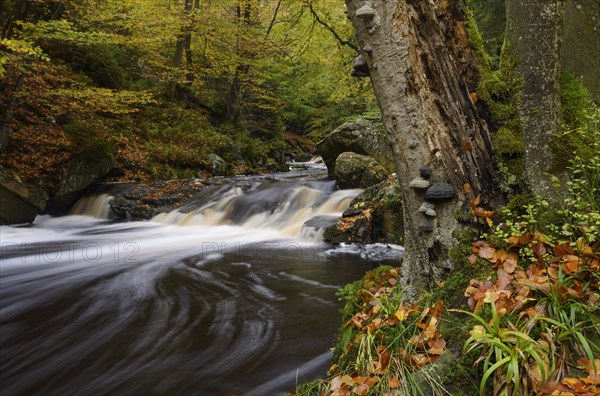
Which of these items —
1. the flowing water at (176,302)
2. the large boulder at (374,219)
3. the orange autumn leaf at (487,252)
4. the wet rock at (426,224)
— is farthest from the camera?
the large boulder at (374,219)

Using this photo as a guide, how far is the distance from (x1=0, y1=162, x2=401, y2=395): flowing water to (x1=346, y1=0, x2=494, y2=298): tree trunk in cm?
184

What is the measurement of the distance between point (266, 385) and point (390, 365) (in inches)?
60.7

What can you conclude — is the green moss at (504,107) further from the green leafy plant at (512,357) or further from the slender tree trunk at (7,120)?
the slender tree trunk at (7,120)

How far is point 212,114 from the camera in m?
21.4

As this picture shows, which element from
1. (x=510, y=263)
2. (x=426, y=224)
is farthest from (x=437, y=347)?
(x=426, y=224)

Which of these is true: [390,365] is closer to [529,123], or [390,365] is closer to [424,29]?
[529,123]

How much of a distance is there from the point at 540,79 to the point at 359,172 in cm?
846

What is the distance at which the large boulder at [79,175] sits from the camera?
1244 centimetres

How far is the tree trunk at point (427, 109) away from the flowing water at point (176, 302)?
72.4 inches

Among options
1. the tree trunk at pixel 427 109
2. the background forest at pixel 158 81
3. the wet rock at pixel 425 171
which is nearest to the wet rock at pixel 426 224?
the tree trunk at pixel 427 109

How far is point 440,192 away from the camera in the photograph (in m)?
2.83

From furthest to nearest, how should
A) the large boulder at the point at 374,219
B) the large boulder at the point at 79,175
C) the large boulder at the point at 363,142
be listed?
1. the large boulder at the point at 79,175
2. the large boulder at the point at 363,142
3. the large boulder at the point at 374,219

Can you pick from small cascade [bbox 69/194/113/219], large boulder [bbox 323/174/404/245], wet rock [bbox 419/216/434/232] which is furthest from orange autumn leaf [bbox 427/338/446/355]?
small cascade [bbox 69/194/113/219]

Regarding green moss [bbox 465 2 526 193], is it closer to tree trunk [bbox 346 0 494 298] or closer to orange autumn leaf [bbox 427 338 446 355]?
tree trunk [bbox 346 0 494 298]
